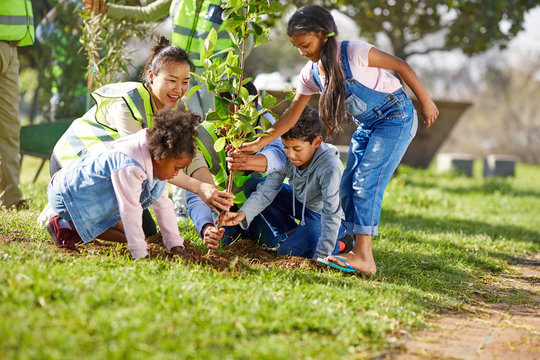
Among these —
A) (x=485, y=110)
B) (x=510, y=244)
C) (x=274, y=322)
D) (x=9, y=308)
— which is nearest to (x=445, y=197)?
(x=510, y=244)

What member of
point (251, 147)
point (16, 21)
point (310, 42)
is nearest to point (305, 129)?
point (251, 147)

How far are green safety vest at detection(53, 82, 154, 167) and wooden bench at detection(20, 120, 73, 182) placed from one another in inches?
102

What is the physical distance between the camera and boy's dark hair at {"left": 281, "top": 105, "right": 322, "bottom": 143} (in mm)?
3596

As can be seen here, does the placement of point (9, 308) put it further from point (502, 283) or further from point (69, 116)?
point (69, 116)

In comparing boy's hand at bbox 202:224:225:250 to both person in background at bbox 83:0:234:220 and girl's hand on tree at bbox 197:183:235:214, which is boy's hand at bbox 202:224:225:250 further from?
person in background at bbox 83:0:234:220

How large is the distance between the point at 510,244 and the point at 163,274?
357cm

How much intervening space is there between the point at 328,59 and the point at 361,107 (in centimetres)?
41

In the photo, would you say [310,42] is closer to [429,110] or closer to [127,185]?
[429,110]

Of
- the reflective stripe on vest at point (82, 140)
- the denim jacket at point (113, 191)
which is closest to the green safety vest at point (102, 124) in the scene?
the reflective stripe on vest at point (82, 140)

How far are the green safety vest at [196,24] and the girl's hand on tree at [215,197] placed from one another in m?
1.50

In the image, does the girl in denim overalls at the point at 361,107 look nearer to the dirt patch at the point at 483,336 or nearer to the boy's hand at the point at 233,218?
the boy's hand at the point at 233,218

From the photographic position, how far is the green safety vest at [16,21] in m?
4.55

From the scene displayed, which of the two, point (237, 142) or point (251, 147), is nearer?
point (237, 142)

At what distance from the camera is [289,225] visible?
4.12 m
